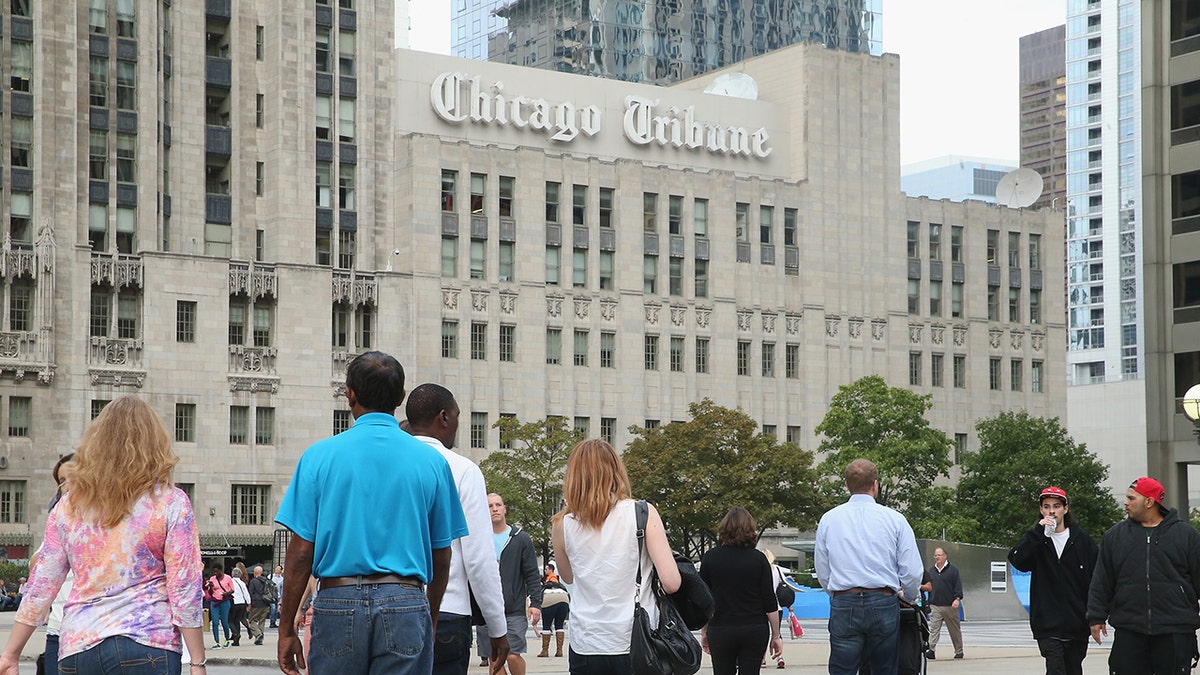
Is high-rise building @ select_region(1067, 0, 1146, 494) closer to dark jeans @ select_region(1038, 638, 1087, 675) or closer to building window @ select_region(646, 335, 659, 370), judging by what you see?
building window @ select_region(646, 335, 659, 370)

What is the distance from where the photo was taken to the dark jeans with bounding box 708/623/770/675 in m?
13.9

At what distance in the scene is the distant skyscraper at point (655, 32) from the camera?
16025 cm

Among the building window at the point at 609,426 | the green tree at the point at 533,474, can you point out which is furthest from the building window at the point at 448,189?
the building window at the point at 609,426

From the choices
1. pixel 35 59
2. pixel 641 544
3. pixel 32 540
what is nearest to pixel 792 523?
pixel 32 540

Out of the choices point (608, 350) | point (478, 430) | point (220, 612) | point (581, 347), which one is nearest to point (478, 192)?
point (581, 347)

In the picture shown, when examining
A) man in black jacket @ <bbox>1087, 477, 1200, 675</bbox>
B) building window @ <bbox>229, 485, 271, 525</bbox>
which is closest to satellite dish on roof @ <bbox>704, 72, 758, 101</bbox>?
building window @ <bbox>229, 485, 271, 525</bbox>

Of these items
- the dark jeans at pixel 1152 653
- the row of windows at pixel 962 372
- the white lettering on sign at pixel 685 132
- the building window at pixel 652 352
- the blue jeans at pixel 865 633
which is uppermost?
the white lettering on sign at pixel 685 132

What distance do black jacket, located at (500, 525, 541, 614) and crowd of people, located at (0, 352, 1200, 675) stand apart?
3.08 feet

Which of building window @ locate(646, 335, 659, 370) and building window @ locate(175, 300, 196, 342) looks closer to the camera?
building window @ locate(175, 300, 196, 342)

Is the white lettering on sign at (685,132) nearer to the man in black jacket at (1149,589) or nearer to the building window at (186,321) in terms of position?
the building window at (186,321)

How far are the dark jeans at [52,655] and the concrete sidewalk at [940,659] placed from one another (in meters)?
17.7

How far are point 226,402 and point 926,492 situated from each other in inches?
1194

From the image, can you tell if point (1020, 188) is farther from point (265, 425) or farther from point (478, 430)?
point (265, 425)

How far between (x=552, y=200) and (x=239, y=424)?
745 inches
